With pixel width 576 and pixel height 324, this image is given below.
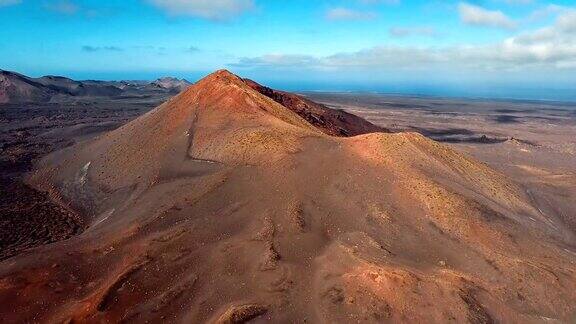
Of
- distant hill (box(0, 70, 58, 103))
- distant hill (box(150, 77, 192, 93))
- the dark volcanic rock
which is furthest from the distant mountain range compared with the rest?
the dark volcanic rock

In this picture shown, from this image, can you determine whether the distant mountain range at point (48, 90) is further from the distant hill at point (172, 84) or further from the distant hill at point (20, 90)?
the distant hill at point (172, 84)

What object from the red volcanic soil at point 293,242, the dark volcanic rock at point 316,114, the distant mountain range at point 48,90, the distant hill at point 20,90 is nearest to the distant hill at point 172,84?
the distant mountain range at point 48,90

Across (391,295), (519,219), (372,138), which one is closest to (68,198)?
(372,138)

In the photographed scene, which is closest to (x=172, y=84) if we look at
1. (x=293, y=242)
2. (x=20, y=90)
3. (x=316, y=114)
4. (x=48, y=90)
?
(x=48, y=90)

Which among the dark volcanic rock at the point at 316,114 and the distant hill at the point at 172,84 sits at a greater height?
the dark volcanic rock at the point at 316,114

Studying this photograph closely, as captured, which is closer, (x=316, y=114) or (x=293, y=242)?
(x=293, y=242)

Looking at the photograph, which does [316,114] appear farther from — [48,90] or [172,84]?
[172,84]

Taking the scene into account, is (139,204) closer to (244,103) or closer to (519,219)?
(244,103)

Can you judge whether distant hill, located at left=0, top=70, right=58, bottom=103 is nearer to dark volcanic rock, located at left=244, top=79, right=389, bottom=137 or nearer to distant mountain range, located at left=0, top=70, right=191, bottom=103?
distant mountain range, located at left=0, top=70, right=191, bottom=103

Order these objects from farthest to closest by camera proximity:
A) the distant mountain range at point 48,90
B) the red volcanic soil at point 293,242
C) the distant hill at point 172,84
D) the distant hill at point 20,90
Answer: the distant hill at point 172,84 → the distant mountain range at point 48,90 → the distant hill at point 20,90 → the red volcanic soil at point 293,242
